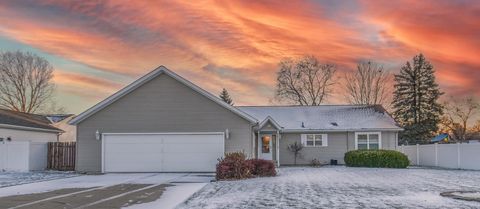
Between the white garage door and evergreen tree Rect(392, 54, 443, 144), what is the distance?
91.7ft

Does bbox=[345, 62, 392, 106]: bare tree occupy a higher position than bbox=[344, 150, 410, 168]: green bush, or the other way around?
bbox=[345, 62, 392, 106]: bare tree

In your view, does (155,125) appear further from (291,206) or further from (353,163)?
(291,206)

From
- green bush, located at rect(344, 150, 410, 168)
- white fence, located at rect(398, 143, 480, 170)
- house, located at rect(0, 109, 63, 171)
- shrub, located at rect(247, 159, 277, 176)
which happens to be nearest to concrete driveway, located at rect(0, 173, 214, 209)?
shrub, located at rect(247, 159, 277, 176)

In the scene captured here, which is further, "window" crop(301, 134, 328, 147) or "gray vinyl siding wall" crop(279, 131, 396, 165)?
"window" crop(301, 134, 328, 147)

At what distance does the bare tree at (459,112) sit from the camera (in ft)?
193

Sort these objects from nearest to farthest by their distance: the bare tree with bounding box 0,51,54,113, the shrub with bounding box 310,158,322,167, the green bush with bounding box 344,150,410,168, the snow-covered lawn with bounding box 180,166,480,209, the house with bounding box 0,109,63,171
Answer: the snow-covered lawn with bounding box 180,166,480,209 → the house with bounding box 0,109,63,171 → the green bush with bounding box 344,150,410,168 → the shrub with bounding box 310,158,322,167 → the bare tree with bounding box 0,51,54,113

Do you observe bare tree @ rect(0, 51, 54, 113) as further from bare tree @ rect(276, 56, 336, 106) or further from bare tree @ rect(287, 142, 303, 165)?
bare tree @ rect(287, 142, 303, 165)

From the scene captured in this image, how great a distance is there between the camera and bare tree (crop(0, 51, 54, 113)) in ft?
171

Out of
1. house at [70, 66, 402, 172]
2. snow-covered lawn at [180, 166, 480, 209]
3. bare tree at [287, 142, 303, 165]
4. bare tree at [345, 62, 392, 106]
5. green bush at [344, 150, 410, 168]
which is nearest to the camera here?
snow-covered lawn at [180, 166, 480, 209]

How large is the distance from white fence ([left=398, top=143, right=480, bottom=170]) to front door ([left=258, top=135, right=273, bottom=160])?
9.59 m

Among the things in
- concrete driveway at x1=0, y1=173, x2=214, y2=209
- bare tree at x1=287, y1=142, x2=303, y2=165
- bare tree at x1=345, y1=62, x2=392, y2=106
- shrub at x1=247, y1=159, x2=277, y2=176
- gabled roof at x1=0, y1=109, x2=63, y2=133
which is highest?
bare tree at x1=345, y1=62, x2=392, y2=106

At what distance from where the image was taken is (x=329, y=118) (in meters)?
36.7

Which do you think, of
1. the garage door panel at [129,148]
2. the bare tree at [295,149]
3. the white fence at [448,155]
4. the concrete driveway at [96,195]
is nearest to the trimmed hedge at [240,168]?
the concrete driveway at [96,195]

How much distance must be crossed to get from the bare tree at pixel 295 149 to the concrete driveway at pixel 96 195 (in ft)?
50.6
